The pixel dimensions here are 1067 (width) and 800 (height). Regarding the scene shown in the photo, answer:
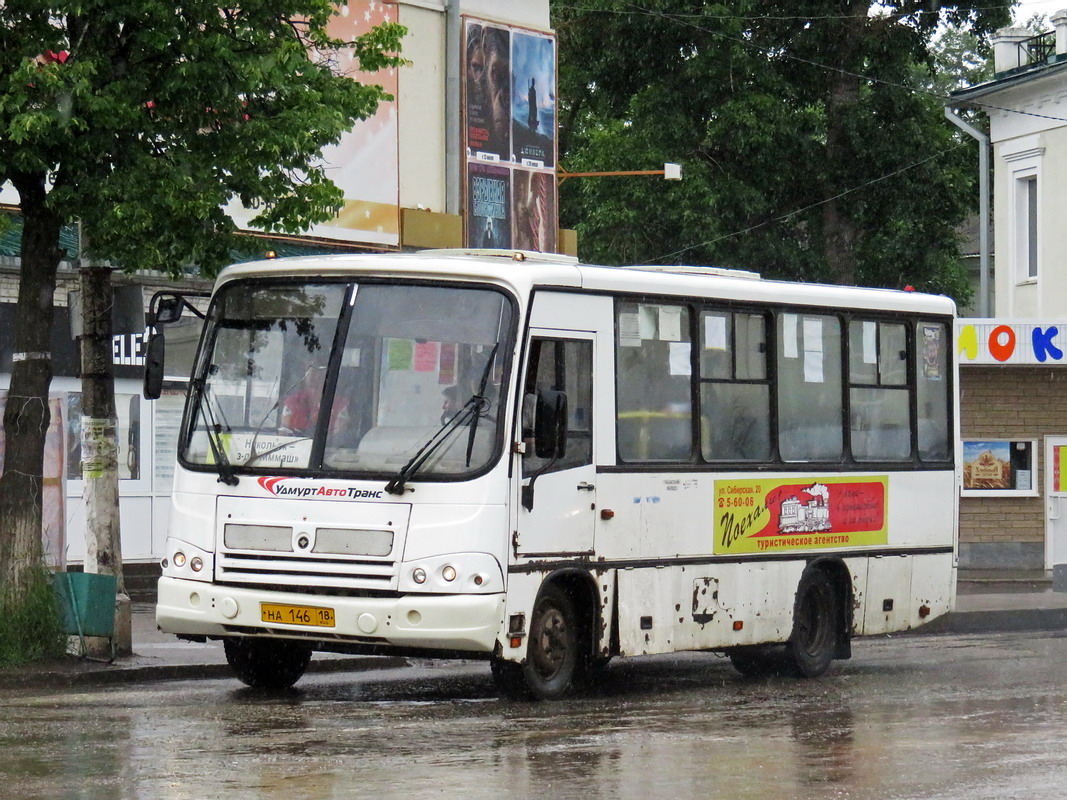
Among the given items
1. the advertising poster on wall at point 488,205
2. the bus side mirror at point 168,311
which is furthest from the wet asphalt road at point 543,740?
the advertising poster on wall at point 488,205

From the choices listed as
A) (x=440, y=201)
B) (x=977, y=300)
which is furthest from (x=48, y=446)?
(x=977, y=300)

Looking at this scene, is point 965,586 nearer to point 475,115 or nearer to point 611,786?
point 475,115

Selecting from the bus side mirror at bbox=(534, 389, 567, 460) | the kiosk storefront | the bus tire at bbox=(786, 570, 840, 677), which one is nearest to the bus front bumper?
the bus side mirror at bbox=(534, 389, 567, 460)

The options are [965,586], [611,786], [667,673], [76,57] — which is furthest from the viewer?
[965,586]

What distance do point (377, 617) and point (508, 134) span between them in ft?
47.5

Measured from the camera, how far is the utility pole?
14617mm

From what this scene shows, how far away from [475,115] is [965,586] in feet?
29.8

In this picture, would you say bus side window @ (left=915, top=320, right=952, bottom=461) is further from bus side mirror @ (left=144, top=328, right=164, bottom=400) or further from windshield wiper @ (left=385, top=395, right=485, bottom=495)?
bus side mirror @ (left=144, top=328, right=164, bottom=400)

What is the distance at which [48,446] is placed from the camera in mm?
21328

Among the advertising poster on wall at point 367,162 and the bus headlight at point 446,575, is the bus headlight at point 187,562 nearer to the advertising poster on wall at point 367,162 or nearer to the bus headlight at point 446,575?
the bus headlight at point 446,575

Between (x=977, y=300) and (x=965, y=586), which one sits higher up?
(x=977, y=300)

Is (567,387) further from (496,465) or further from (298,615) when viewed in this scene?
(298,615)

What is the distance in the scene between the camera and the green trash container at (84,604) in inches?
558

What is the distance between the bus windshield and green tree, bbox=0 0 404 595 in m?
1.29
